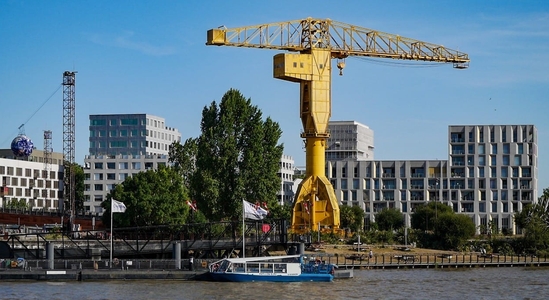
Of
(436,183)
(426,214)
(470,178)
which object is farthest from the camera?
(470,178)

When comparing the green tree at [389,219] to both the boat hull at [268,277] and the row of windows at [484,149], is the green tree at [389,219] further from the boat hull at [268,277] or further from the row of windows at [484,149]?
the boat hull at [268,277]

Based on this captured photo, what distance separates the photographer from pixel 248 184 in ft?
372

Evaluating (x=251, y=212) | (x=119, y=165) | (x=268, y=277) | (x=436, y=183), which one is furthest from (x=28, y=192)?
(x=268, y=277)

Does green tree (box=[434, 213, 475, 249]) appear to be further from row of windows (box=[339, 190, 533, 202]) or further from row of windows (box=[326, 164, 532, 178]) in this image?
row of windows (box=[326, 164, 532, 178])

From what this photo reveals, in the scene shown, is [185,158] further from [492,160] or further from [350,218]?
[492,160]

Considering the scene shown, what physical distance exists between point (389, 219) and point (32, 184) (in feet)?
193

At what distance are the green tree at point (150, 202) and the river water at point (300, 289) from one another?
122ft

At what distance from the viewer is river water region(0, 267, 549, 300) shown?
6600 cm

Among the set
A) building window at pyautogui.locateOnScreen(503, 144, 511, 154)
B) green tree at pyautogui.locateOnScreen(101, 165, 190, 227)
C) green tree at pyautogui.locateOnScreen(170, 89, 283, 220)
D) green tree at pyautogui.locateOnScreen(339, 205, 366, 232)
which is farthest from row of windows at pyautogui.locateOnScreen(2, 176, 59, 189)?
building window at pyautogui.locateOnScreen(503, 144, 511, 154)

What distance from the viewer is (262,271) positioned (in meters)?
77.8

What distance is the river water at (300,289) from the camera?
6600cm

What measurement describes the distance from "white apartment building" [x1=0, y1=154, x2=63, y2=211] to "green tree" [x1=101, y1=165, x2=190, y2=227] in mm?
43772

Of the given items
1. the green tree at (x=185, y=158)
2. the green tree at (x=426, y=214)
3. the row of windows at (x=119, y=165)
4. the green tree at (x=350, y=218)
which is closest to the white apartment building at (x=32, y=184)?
the row of windows at (x=119, y=165)

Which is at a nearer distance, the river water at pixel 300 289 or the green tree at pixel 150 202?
the river water at pixel 300 289
